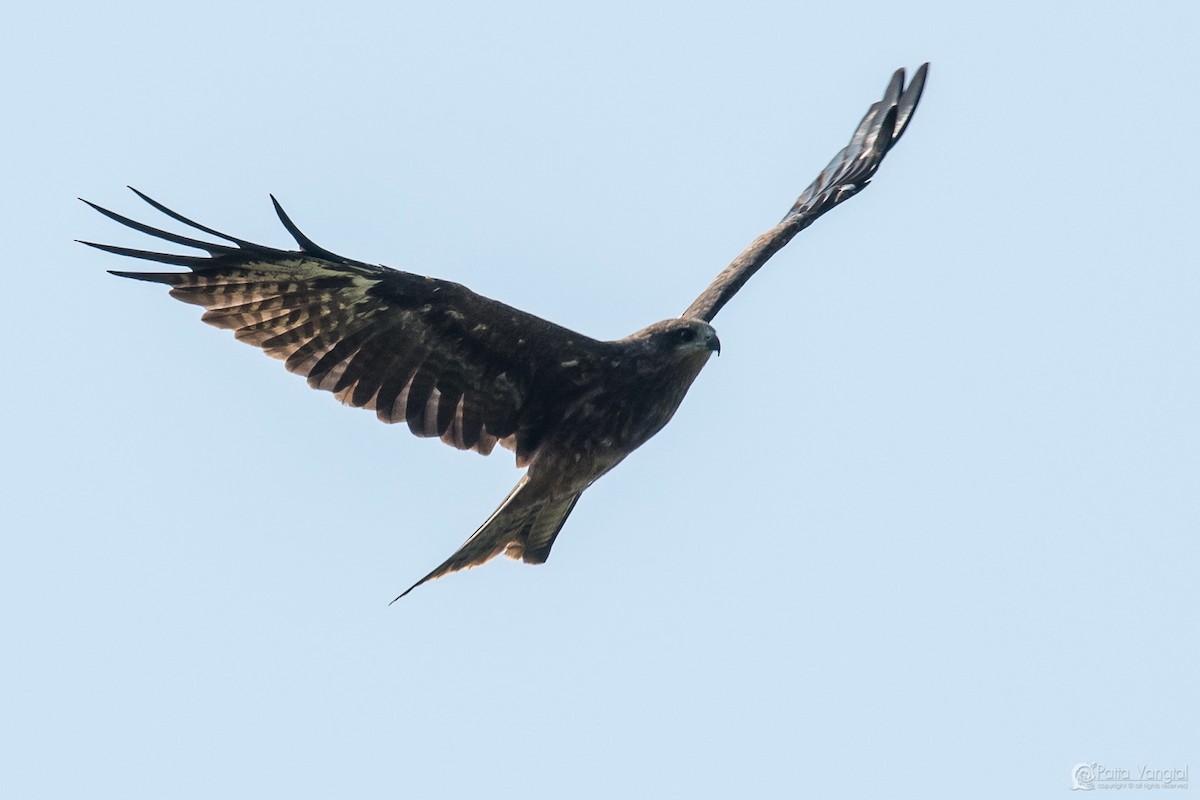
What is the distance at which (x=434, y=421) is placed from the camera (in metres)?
9.93

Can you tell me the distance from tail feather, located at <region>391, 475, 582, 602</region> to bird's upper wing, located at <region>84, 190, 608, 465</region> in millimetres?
372

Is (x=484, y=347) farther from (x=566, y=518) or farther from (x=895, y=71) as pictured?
(x=895, y=71)

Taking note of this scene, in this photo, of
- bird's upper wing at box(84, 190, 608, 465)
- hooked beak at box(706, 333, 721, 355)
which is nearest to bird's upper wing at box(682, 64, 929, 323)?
hooked beak at box(706, 333, 721, 355)

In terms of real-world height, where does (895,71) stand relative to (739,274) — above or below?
above

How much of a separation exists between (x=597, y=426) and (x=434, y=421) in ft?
3.24

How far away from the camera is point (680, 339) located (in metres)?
9.86

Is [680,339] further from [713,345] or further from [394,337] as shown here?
[394,337]

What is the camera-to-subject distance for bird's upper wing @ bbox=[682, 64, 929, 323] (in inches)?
440

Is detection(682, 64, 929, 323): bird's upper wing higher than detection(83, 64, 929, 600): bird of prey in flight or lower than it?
higher

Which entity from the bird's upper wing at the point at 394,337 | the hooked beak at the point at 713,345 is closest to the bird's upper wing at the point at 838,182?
the hooked beak at the point at 713,345

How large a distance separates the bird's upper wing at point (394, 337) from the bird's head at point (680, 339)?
12.6 inches

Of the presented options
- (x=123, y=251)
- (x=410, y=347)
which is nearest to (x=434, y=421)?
(x=410, y=347)

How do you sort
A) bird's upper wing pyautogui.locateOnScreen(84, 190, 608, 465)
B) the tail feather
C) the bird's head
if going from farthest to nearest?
the tail feather
the bird's head
bird's upper wing pyautogui.locateOnScreen(84, 190, 608, 465)

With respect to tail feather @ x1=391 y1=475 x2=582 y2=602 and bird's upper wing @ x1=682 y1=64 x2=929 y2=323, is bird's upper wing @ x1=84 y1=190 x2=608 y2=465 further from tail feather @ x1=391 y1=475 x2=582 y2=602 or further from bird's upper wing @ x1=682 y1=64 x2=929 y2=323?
bird's upper wing @ x1=682 y1=64 x2=929 y2=323
